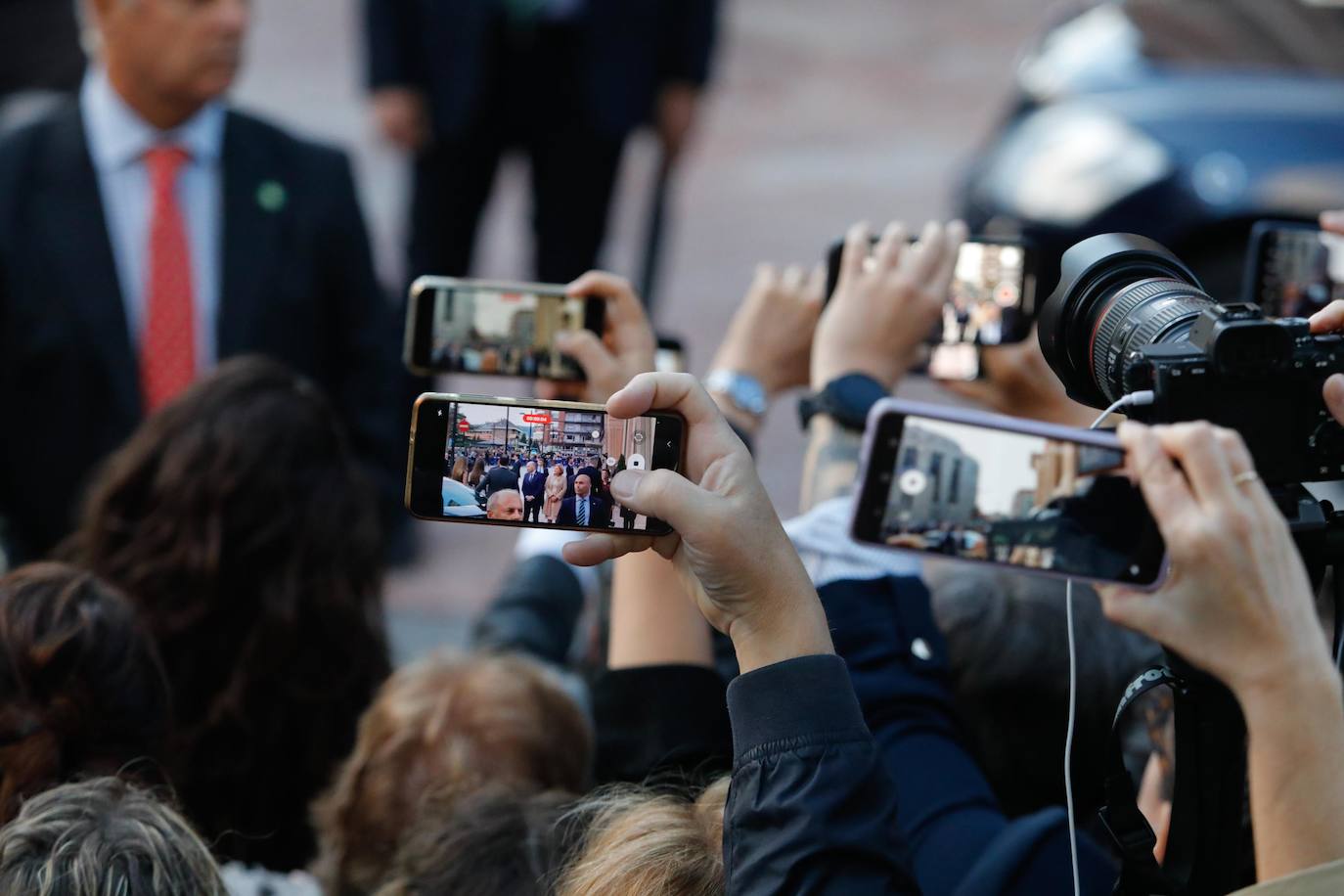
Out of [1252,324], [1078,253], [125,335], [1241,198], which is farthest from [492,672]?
[1241,198]

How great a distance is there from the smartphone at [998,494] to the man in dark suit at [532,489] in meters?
0.36

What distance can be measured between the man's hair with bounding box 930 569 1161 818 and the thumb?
963 mm

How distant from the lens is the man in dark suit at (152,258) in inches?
138

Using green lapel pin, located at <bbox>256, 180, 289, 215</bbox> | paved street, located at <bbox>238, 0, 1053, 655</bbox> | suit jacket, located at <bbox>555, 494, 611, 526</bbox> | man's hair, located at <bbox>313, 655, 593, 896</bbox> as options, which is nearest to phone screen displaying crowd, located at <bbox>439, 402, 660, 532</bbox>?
suit jacket, located at <bbox>555, 494, 611, 526</bbox>


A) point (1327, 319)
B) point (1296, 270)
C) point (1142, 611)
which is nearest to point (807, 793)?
point (1142, 611)

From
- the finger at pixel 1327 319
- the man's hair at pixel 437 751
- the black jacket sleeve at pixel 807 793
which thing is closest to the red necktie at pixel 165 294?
the man's hair at pixel 437 751

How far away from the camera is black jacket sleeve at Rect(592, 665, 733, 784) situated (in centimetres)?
192

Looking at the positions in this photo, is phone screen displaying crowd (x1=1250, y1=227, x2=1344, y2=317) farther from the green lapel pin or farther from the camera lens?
the green lapel pin

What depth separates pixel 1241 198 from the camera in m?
4.69

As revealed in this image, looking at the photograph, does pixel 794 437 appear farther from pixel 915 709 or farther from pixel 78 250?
pixel 915 709

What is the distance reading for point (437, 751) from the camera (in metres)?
2.20

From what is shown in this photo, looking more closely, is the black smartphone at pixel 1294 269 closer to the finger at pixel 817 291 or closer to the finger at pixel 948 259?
the finger at pixel 948 259

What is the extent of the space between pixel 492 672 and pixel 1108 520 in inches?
44.5

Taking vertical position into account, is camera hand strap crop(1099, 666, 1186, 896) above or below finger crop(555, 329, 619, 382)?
below
